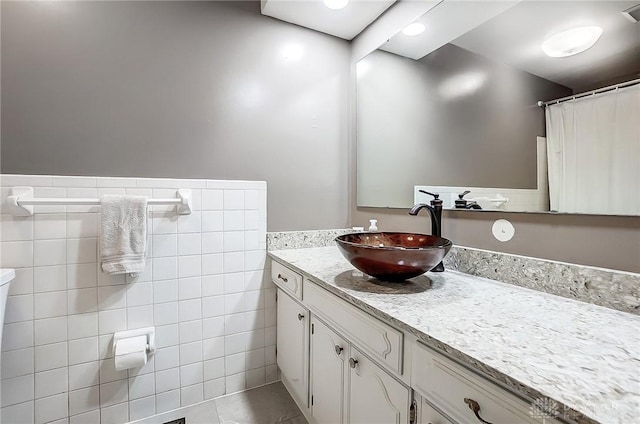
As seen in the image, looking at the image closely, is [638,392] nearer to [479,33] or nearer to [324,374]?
[324,374]

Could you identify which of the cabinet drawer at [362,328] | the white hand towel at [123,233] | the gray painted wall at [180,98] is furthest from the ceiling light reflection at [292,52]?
the cabinet drawer at [362,328]

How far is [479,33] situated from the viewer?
3.93ft

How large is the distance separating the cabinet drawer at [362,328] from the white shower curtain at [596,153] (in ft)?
2.40

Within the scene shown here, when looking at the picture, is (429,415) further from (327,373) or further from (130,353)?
(130,353)

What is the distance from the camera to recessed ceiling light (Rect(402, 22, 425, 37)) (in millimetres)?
1450

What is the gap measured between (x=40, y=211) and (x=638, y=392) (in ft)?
6.19

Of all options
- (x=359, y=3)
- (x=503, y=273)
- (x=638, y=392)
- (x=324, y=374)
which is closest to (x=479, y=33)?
(x=359, y=3)

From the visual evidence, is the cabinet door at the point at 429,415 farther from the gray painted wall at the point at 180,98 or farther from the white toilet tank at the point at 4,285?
the white toilet tank at the point at 4,285

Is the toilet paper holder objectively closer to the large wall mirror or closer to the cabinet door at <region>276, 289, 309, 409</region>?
the cabinet door at <region>276, 289, 309, 409</region>

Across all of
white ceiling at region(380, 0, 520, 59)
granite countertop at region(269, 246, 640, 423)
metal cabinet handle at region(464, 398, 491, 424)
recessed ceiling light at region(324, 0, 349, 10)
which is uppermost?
recessed ceiling light at region(324, 0, 349, 10)

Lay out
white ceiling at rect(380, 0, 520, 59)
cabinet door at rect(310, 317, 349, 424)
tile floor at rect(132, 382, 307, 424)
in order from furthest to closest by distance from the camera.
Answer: tile floor at rect(132, 382, 307, 424) < white ceiling at rect(380, 0, 520, 59) < cabinet door at rect(310, 317, 349, 424)

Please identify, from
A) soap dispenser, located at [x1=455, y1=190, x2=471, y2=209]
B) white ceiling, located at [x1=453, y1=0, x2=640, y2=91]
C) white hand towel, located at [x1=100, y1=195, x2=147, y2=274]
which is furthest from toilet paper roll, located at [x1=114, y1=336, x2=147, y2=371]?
white ceiling, located at [x1=453, y1=0, x2=640, y2=91]

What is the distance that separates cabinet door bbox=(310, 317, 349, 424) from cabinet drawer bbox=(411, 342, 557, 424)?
37 centimetres

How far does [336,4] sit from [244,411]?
7.43ft
